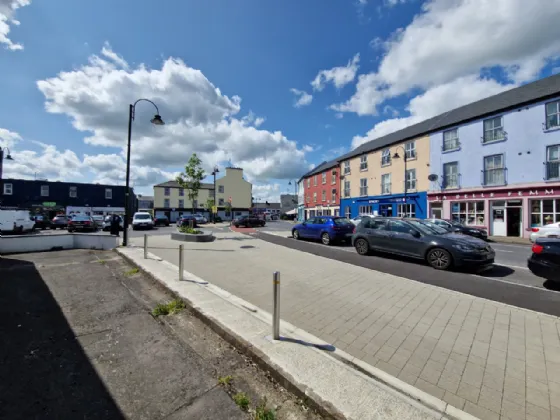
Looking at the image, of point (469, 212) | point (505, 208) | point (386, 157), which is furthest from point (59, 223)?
point (505, 208)

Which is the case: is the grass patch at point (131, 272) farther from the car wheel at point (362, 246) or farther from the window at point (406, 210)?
the window at point (406, 210)

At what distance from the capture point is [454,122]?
21125mm

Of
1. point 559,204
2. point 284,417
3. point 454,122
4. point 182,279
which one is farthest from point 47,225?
point 559,204

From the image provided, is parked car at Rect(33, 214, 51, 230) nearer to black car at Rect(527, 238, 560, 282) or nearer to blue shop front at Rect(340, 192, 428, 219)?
blue shop front at Rect(340, 192, 428, 219)

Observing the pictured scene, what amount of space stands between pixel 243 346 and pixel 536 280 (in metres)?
7.91

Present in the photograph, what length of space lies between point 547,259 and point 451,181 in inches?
722

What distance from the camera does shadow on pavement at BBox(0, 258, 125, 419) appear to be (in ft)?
7.46

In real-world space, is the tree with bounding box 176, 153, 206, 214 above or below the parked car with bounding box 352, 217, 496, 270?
above

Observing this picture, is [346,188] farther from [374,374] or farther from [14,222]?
[14,222]

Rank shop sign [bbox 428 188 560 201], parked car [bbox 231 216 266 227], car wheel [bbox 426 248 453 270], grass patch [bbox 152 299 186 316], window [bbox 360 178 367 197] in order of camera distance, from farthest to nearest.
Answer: window [bbox 360 178 367 197]
parked car [bbox 231 216 266 227]
shop sign [bbox 428 188 560 201]
car wheel [bbox 426 248 453 270]
grass patch [bbox 152 299 186 316]

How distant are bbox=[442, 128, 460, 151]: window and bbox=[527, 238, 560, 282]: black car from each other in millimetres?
18545

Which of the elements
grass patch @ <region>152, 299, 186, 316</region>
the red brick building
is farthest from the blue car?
the red brick building

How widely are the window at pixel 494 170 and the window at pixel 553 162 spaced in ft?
7.50

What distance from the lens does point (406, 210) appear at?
2475 cm
